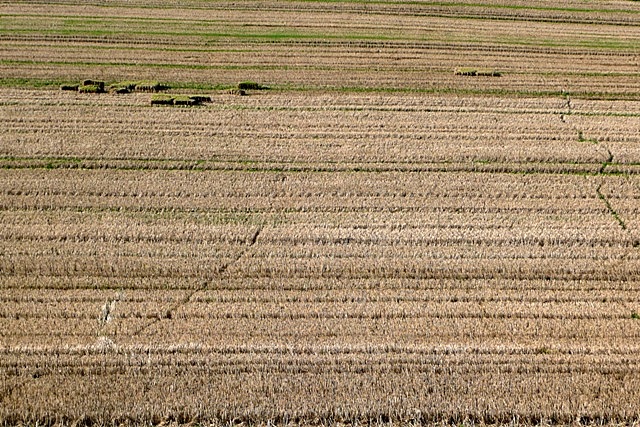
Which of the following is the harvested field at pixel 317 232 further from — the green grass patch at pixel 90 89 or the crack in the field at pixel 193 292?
the green grass patch at pixel 90 89

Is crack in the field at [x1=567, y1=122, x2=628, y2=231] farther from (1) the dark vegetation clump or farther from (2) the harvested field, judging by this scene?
(1) the dark vegetation clump

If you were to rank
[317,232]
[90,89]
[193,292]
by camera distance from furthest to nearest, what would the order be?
[90,89] → [317,232] → [193,292]

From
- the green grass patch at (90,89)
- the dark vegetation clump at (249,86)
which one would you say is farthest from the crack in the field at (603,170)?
the green grass patch at (90,89)

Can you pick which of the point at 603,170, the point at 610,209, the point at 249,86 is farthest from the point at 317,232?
the point at 249,86

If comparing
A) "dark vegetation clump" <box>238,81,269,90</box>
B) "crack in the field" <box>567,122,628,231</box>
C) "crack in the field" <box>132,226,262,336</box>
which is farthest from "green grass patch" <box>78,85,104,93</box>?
"crack in the field" <box>567,122,628,231</box>

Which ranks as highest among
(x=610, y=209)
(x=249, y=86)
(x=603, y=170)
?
(x=249, y=86)

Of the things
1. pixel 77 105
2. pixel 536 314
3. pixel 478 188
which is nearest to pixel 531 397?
pixel 536 314

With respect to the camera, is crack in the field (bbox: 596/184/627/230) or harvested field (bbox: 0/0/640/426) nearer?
harvested field (bbox: 0/0/640/426)

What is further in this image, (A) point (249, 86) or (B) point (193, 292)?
(A) point (249, 86)

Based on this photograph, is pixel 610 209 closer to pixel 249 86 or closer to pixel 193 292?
pixel 193 292
